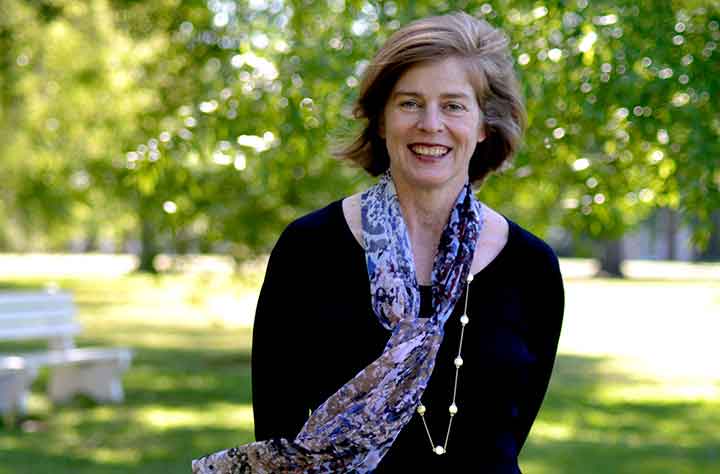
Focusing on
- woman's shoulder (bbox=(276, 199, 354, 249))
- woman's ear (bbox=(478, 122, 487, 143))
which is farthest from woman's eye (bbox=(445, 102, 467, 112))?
woman's shoulder (bbox=(276, 199, 354, 249))


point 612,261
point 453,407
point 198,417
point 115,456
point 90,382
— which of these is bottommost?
point 453,407

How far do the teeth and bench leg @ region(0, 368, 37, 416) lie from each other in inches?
Result: 316

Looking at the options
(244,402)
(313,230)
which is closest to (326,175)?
(244,402)

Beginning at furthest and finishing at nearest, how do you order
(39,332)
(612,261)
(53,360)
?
(612,261)
(53,360)
(39,332)

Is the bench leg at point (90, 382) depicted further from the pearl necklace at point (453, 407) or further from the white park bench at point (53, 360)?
the pearl necklace at point (453, 407)

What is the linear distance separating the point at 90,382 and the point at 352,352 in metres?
9.57

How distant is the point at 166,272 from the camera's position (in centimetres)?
1483

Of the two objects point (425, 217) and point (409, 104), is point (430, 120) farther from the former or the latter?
point (425, 217)

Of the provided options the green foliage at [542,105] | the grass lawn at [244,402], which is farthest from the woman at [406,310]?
the grass lawn at [244,402]

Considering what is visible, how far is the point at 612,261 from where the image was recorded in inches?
1810

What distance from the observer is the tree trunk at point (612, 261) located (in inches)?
1796

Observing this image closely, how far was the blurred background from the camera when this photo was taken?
17.7ft

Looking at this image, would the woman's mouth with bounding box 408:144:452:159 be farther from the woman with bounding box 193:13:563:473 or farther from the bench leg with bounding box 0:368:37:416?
the bench leg with bounding box 0:368:37:416

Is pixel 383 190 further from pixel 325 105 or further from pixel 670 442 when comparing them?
pixel 670 442
